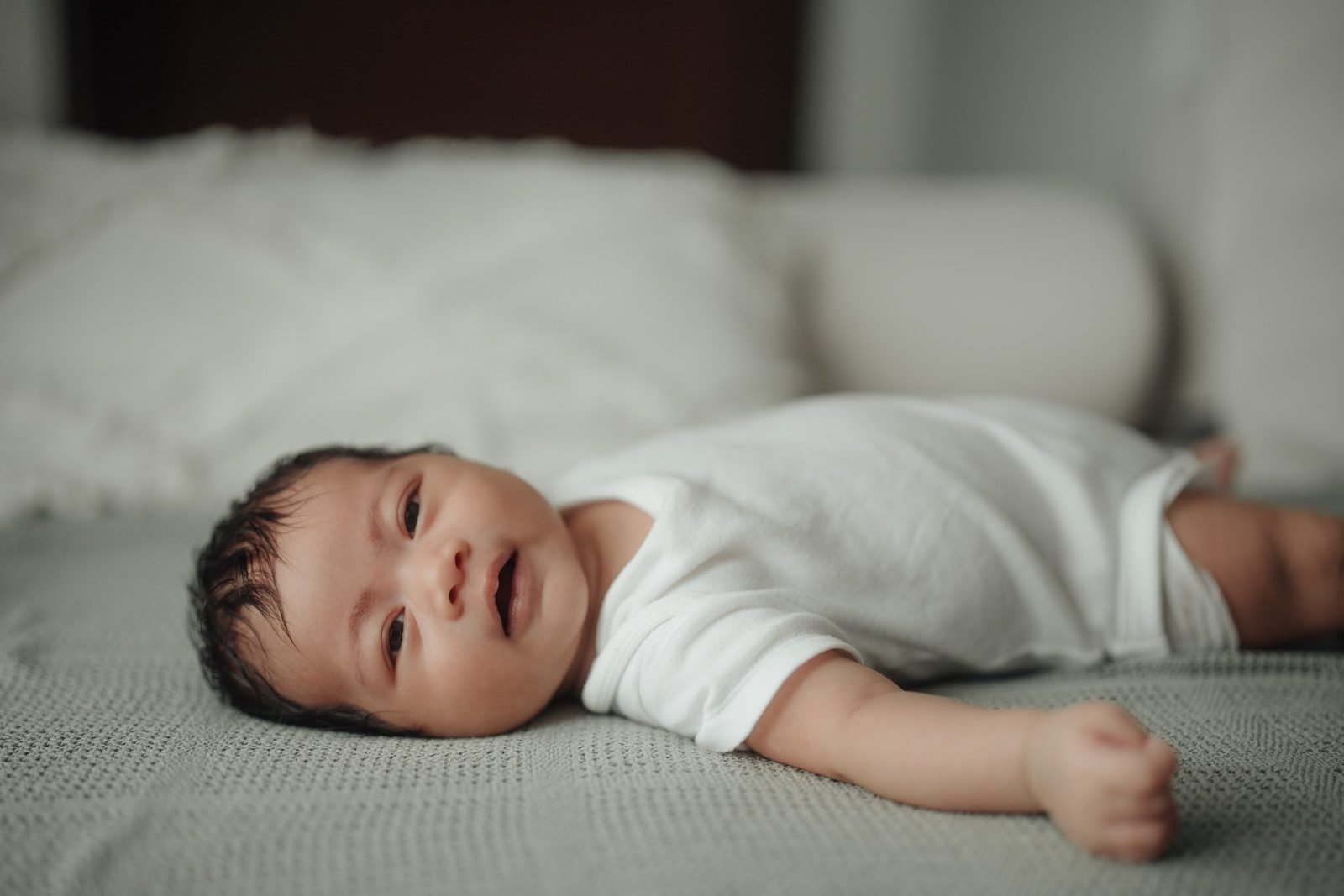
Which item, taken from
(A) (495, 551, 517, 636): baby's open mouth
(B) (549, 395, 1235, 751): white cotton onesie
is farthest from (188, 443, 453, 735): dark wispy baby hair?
(B) (549, 395, 1235, 751): white cotton onesie

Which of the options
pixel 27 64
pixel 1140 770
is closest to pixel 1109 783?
pixel 1140 770

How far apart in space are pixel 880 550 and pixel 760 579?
0.12 m

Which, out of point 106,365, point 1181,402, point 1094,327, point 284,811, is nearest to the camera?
point 284,811

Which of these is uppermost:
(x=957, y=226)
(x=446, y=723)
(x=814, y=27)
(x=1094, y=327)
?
(x=814, y=27)

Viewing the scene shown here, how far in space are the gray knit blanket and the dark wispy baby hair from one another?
24 mm

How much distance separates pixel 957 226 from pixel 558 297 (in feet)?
2.12

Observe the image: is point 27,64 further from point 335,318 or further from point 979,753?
point 979,753

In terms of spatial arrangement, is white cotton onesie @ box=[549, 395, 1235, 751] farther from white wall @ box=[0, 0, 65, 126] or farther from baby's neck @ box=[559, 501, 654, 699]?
white wall @ box=[0, 0, 65, 126]

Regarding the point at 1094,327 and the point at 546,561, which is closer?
the point at 546,561

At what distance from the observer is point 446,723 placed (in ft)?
2.58

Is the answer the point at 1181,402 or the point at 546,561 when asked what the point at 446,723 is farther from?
the point at 1181,402

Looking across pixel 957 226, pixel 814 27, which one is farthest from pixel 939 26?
pixel 957 226

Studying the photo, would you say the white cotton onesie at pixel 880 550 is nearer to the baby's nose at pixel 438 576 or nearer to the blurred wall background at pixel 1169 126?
the baby's nose at pixel 438 576

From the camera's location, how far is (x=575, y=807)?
24.5 inches
